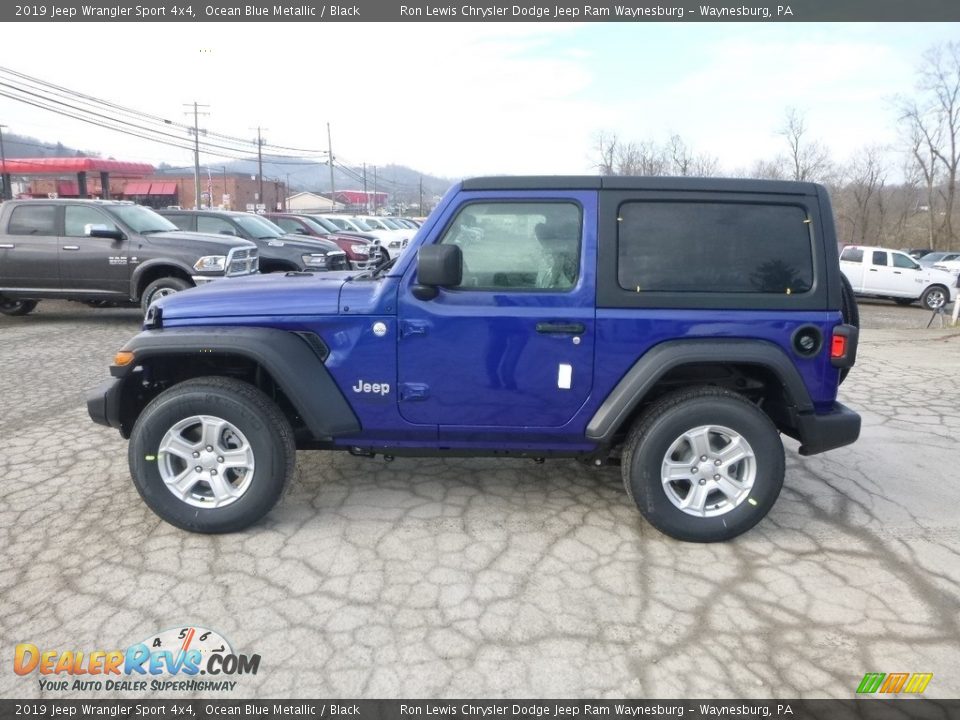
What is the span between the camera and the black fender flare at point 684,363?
127 inches

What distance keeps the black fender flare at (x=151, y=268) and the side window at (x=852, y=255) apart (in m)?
16.5

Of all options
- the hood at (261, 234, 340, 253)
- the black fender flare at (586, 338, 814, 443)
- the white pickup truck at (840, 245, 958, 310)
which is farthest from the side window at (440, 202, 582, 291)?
the white pickup truck at (840, 245, 958, 310)

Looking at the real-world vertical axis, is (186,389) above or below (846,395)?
above

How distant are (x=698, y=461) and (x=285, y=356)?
223 cm

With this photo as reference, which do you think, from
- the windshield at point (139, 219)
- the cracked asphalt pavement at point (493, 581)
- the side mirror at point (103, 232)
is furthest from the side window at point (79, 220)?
the cracked asphalt pavement at point (493, 581)

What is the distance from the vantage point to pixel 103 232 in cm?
858

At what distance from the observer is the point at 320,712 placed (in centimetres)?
225

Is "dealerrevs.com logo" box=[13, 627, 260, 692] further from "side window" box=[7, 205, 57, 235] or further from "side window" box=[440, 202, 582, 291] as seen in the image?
"side window" box=[7, 205, 57, 235]

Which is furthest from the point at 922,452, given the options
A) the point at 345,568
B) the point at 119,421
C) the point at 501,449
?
the point at 119,421

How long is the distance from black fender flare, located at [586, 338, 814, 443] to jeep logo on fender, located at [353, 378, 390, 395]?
1131 millimetres

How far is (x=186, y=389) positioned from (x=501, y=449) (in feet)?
5.62

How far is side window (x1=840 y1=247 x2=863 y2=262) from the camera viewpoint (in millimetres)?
17172

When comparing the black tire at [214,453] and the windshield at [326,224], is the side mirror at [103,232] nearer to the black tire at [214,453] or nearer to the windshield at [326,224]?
the black tire at [214,453]

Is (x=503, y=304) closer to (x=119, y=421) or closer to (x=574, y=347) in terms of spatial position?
(x=574, y=347)
